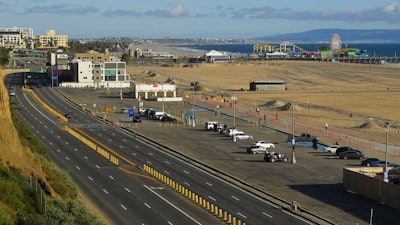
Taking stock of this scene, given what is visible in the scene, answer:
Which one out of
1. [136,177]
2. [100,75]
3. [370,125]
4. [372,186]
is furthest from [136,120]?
[100,75]

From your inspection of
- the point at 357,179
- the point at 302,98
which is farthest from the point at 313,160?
the point at 302,98

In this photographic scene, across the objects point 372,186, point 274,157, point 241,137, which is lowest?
point 241,137

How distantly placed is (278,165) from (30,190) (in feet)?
97.5

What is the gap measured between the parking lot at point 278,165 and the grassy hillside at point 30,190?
1373 centimetres

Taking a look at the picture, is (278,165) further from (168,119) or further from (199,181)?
(168,119)

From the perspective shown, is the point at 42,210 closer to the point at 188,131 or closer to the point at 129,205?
the point at 129,205

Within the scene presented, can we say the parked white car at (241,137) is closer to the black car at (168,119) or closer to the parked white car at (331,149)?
the parked white car at (331,149)

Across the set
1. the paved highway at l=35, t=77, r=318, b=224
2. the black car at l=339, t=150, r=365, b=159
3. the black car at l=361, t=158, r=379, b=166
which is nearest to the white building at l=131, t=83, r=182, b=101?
the paved highway at l=35, t=77, r=318, b=224

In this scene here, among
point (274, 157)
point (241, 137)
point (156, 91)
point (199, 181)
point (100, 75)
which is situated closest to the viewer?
point (199, 181)

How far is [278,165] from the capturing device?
58062 millimetres

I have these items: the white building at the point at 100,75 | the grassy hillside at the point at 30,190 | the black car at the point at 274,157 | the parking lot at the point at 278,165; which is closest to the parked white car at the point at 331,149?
→ the parking lot at the point at 278,165

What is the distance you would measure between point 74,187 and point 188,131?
4097 centimetres

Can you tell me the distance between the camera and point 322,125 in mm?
86250

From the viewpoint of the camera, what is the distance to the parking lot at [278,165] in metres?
42.3
